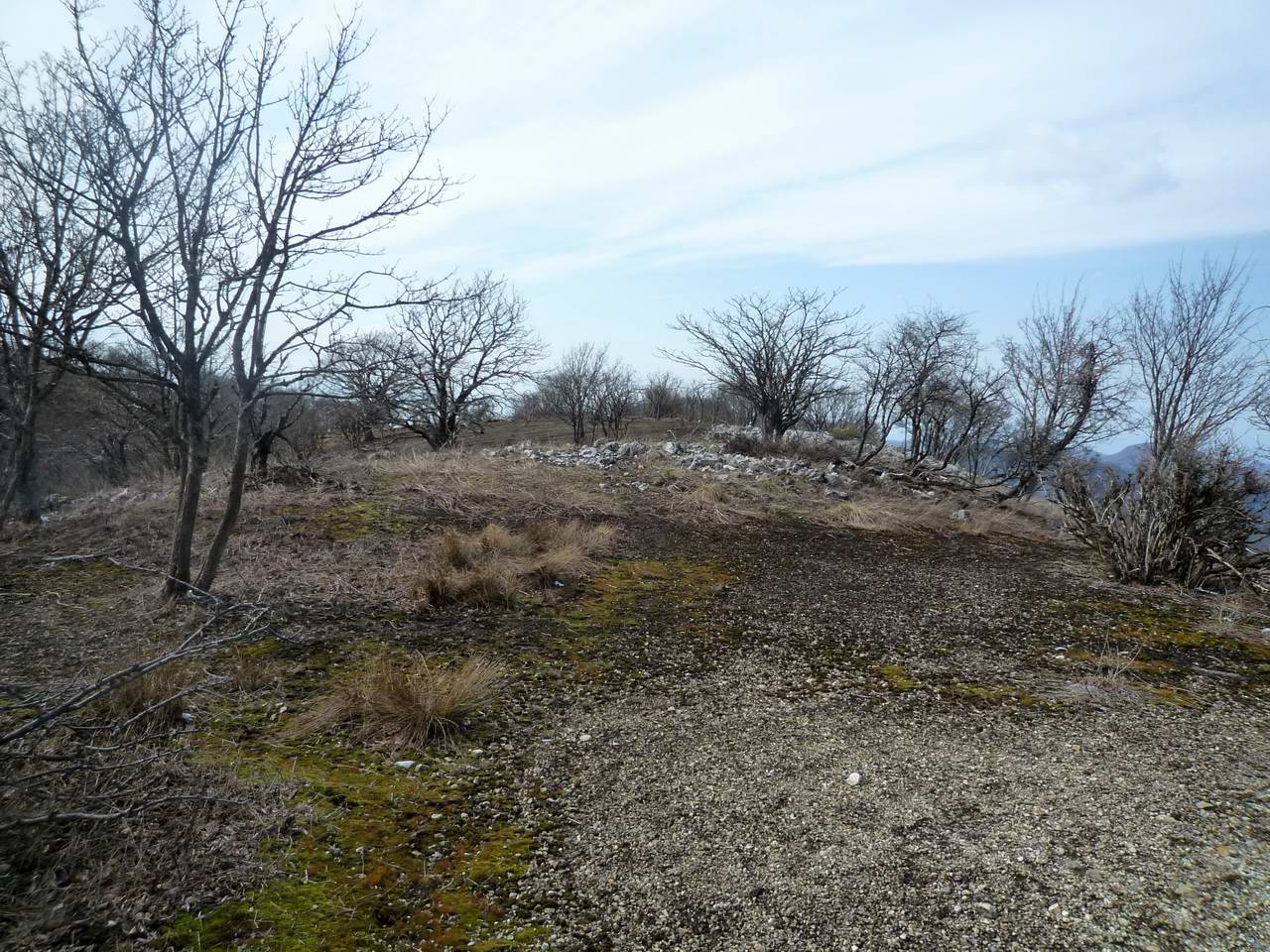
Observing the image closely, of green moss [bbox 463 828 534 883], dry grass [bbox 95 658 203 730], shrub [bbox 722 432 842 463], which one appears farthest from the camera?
shrub [bbox 722 432 842 463]

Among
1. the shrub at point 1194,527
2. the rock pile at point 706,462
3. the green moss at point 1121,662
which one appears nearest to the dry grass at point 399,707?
the green moss at point 1121,662

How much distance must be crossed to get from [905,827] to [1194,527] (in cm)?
667

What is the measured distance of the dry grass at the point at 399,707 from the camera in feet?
11.3

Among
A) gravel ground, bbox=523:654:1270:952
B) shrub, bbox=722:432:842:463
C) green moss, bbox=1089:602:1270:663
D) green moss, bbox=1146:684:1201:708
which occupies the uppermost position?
shrub, bbox=722:432:842:463

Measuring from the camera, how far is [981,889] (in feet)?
7.97

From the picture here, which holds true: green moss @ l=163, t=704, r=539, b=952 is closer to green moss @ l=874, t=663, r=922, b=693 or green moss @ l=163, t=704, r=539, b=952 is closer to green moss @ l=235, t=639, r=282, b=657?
→ green moss @ l=235, t=639, r=282, b=657

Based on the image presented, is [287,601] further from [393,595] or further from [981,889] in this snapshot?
[981,889]

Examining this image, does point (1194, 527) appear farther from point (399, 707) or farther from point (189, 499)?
point (189, 499)

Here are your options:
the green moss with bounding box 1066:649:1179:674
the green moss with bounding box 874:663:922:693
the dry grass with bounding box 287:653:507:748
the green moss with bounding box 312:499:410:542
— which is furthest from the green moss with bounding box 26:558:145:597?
the green moss with bounding box 1066:649:1179:674

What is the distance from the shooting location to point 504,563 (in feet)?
21.3

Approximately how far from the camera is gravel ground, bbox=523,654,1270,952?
227cm

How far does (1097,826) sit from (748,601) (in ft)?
11.7

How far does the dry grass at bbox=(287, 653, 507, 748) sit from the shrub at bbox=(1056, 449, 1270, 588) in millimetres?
7291

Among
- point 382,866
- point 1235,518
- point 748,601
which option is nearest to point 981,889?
point 382,866
